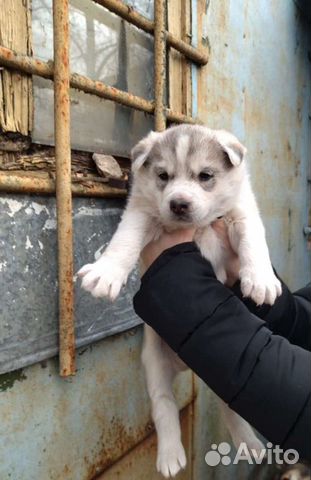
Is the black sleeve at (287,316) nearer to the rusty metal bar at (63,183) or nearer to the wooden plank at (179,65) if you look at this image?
the rusty metal bar at (63,183)

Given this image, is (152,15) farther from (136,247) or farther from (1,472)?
(1,472)

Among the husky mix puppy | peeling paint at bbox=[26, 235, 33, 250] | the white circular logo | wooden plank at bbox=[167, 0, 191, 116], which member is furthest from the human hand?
the white circular logo

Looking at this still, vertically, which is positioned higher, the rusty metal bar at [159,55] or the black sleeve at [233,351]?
→ the rusty metal bar at [159,55]

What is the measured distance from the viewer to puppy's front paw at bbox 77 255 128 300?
1356mm

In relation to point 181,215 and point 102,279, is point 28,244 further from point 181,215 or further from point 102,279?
point 181,215

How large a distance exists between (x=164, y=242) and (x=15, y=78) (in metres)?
0.67

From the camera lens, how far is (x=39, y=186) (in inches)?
52.8

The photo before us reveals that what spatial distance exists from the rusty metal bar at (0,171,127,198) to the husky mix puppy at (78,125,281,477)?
132 millimetres

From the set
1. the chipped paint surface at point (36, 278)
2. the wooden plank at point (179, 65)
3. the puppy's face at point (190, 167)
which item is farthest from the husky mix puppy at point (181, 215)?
the wooden plank at point (179, 65)

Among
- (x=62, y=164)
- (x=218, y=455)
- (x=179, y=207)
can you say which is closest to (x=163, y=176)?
(x=179, y=207)

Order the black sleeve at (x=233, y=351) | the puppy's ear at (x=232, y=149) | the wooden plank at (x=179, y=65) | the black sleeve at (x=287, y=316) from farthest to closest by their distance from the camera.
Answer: the wooden plank at (x=179, y=65) → the puppy's ear at (x=232, y=149) → the black sleeve at (x=287, y=316) → the black sleeve at (x=233, y=351)

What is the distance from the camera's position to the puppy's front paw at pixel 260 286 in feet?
4.66

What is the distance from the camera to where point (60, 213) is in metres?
1.37

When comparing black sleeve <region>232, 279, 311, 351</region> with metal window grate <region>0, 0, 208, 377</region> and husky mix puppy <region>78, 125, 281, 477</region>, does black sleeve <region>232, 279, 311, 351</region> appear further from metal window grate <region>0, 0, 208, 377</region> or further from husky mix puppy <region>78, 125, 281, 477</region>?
metal window grate <region>0, 0, 208, 377</region>
